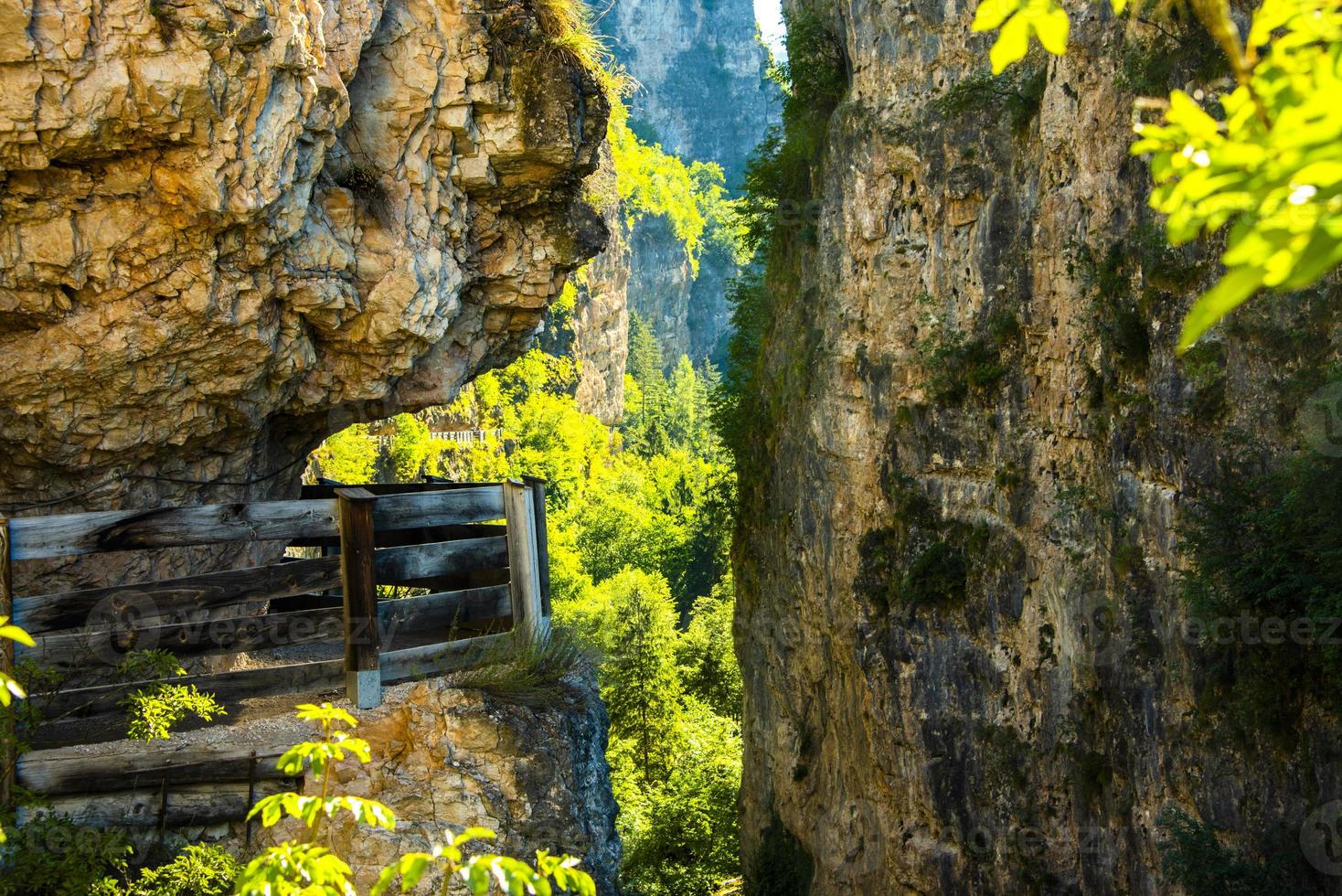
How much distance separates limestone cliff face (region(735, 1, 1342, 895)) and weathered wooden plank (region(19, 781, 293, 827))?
24.8 feet

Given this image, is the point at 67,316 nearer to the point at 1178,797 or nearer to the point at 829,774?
the point at 1178,797

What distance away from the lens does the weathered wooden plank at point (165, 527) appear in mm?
4730

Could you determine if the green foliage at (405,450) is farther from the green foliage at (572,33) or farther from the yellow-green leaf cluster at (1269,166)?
the yellow-green leaf cluster at (1269,166)

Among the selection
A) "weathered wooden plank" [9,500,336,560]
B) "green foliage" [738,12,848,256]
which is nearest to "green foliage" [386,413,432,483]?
"green foliage" [738,12,848,256]

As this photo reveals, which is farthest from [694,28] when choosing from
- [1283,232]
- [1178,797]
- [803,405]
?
[1283,232]

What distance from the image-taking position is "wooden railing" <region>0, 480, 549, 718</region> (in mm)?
4859

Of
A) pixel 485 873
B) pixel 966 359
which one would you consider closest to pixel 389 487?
pixel 485 873

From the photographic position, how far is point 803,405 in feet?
56.3

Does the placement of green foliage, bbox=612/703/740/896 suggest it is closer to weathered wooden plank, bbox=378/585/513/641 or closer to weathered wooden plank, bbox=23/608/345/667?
weathered wooden plank, bbox=378/585/513/641

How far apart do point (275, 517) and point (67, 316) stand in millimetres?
3750

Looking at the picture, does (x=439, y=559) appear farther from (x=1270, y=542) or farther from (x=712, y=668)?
(x=712, y=668)

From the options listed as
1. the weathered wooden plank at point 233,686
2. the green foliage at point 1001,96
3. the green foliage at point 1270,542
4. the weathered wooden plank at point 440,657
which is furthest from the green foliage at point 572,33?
the green foliage at point 1270,542

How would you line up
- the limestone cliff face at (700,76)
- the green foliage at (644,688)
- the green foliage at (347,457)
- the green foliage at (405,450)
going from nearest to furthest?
the green foliage at (347,457)
the green foliage at (644,688)
the green foliage at (405,450)
the limestone cliff face at (700,76)
